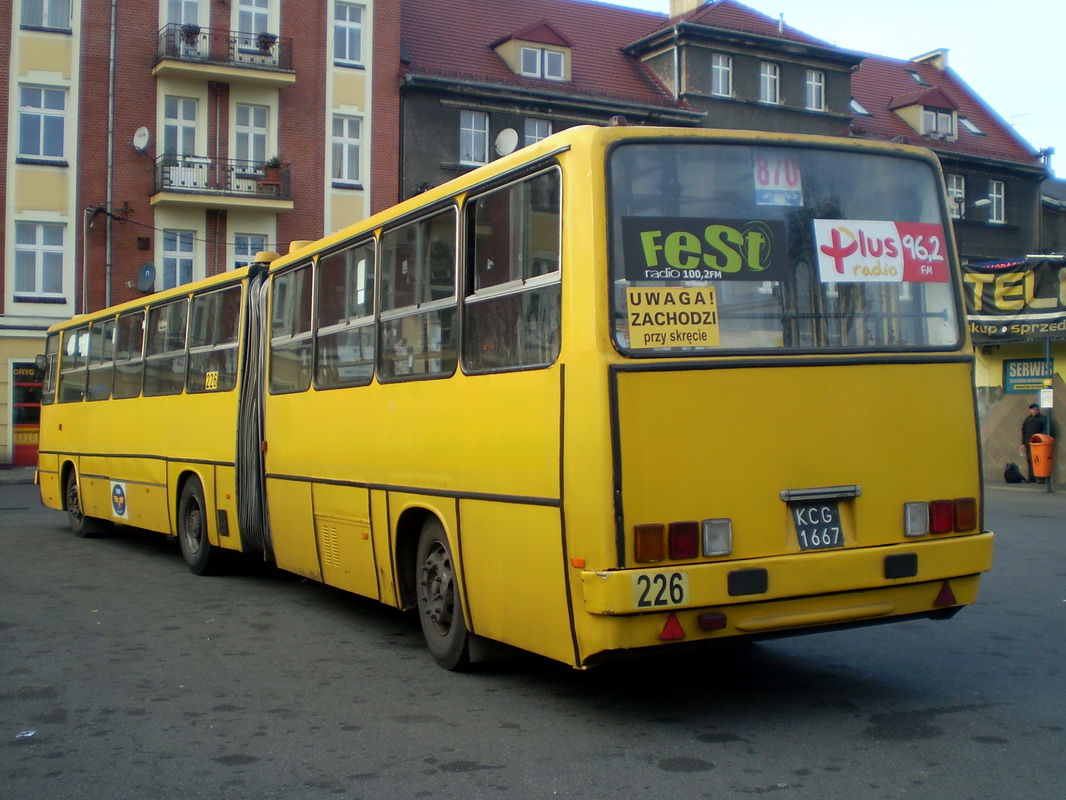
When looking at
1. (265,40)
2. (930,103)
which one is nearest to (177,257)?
(265,40)

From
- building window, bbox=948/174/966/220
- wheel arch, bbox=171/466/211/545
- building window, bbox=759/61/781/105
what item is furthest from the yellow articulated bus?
building window, bbox=948/174/966/220

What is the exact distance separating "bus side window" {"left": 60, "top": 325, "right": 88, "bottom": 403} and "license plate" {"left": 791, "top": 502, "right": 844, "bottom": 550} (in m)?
12.4

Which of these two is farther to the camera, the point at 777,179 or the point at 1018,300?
the point at 1018,300

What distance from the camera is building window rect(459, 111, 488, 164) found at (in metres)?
37.1

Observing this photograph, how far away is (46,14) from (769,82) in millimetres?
23068

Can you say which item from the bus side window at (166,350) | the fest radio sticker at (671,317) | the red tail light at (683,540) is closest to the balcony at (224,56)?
the bus side window at (166,350)

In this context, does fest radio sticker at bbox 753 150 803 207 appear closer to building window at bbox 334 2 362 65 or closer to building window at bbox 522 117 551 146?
building window at bbox 334 2 362 65

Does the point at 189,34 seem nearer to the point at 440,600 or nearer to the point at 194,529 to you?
the point at 194,529

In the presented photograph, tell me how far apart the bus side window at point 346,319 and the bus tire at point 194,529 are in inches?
134

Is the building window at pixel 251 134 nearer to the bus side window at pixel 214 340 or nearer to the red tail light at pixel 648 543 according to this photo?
the bus side window at pixel 214 340

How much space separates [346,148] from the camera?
117ft

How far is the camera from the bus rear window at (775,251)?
20.0ft

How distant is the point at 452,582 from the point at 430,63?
32005mm

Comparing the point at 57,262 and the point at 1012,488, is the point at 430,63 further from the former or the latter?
the point at 1012,488
